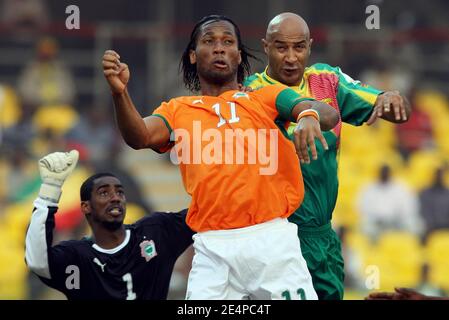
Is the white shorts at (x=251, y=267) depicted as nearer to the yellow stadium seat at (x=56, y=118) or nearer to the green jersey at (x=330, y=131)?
the green jersey at (x=330, y=131)

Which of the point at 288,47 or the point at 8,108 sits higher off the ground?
the point at 288,47

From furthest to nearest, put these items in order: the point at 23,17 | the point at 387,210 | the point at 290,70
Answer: the point at 23,17, the point at 387,210, the point at 290,70

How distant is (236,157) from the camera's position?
5605mm

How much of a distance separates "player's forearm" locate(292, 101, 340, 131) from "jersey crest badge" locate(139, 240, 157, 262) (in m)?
1.88

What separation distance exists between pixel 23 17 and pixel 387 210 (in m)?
5.79

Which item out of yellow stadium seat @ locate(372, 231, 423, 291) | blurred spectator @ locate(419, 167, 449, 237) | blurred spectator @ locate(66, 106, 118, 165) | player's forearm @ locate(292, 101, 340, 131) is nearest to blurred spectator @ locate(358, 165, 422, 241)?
blurred spectator @ locate(419, 167, 449, 237)

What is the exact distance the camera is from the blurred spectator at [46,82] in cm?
1527

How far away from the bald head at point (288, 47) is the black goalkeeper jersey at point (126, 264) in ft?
4.14

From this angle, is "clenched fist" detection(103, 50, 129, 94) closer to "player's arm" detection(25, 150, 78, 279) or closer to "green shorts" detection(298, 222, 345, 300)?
"player's arm" detection(25, 150, 78, 279)

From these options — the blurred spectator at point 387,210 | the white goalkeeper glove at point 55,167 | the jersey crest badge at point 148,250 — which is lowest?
the blurred spectator at point 387,210

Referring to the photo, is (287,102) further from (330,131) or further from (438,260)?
(438,260)

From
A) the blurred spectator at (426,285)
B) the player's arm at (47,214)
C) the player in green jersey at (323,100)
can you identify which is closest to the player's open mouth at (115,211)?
the player's arm at (47,214)

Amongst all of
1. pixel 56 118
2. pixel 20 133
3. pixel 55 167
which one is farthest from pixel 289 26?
pixel 56 118

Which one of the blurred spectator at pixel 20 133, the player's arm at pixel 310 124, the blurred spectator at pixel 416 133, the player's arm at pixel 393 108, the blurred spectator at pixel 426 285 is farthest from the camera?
the blurred spectator at pixel 416 133
